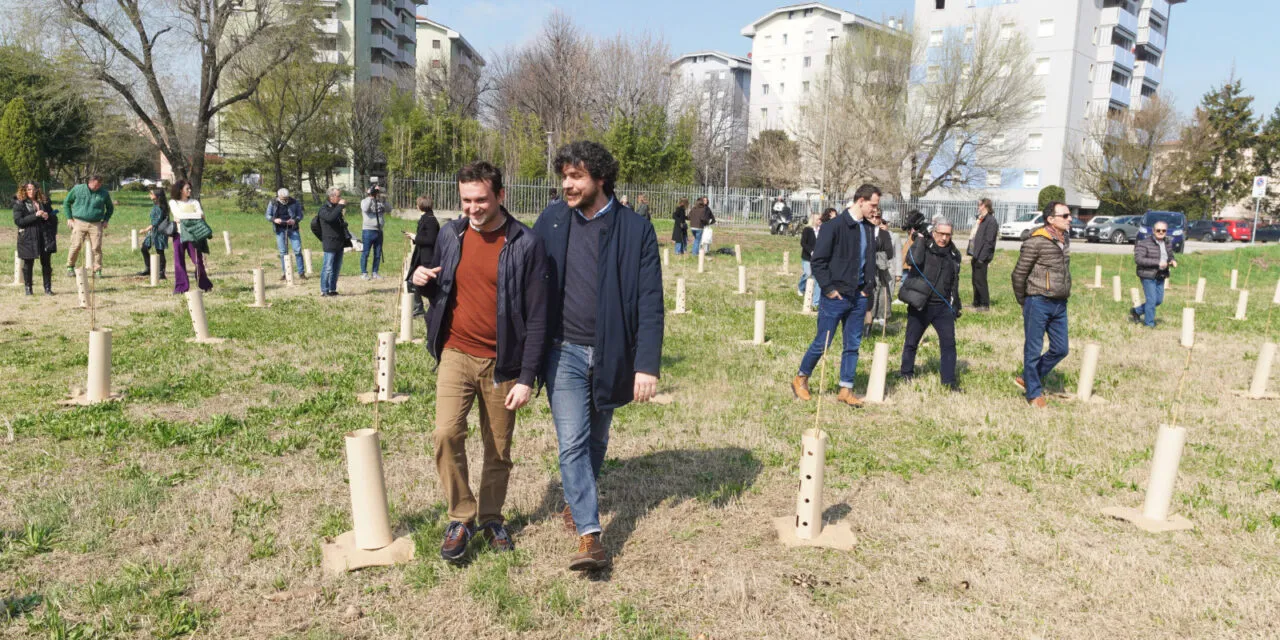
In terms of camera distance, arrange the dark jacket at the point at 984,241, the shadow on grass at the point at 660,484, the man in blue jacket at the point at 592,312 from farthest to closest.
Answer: the dark jacket at the point at 984,241, the shadow on grass at the point at 660,484, the man in blue jacket at the point at 592,312

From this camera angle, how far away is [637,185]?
40.1 meters

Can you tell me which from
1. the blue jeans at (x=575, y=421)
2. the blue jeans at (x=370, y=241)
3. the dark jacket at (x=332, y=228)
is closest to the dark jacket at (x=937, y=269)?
the blue jeans at (x=575, y=421)

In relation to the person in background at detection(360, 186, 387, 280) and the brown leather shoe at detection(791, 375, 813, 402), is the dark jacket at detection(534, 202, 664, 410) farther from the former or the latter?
the person in background at detection(360, 186, 387, 280)

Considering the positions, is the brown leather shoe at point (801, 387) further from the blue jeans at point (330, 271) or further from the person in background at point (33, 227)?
the person in background at point (33, 227)

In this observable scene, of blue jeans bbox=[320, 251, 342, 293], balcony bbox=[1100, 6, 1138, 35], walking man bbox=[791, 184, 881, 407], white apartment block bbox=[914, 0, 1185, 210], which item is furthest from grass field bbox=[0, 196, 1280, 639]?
balcony bbox=[1100, 6, 1138, 35]

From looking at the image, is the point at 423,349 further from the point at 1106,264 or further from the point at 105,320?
the point at 1106,264

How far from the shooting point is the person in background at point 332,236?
13.5 meters

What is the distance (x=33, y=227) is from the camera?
12.8 metres

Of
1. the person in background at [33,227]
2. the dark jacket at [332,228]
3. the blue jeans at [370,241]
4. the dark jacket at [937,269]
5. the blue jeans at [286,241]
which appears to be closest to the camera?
the dark jacket at [937,269]

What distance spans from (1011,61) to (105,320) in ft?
141

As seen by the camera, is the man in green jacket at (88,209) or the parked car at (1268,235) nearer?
the man in green jacket at (88,209)

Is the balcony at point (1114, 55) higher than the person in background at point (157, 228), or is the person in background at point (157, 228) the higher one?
the balcony at point (1114, 55)

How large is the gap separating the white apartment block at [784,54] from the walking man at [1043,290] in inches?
2515

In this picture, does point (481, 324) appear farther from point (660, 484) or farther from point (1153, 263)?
point (1153, 263)
